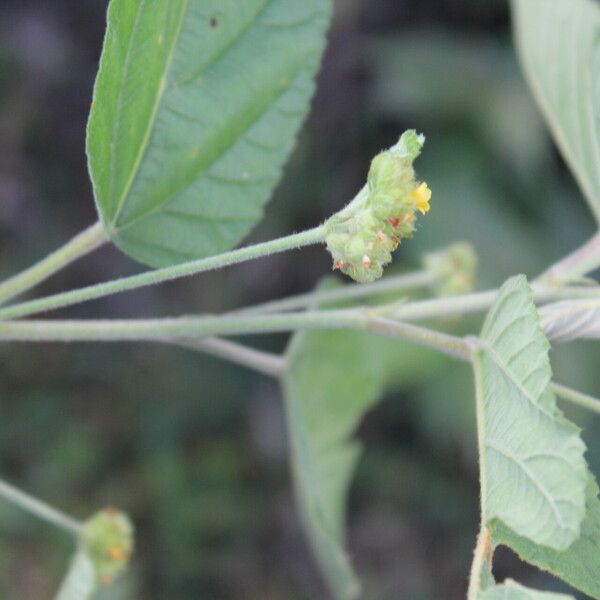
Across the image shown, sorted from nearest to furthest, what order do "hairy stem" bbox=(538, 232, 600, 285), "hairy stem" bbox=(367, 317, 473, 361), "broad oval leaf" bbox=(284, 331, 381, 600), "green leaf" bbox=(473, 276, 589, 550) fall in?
"green leaf" bbox=(473, 276, 589, 550) → "hairy stem" bbox=(367, 317, 473, 361) → "hairy stem" bbox=(538, 232, 600, 285) → "broad oval leaf" bbox=(284, 331, 381, 600)

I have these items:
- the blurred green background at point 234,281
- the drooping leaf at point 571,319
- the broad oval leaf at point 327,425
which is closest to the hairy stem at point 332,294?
the broad oval leaf at point 327,425

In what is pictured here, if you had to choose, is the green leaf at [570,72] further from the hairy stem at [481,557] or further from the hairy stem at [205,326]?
the hairy stem at [481,557]

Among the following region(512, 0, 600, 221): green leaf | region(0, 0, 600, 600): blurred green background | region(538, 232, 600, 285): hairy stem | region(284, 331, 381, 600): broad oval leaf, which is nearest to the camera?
region(538, 232, 600, 285): hairy stem

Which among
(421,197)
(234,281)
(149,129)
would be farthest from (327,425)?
(234,281)

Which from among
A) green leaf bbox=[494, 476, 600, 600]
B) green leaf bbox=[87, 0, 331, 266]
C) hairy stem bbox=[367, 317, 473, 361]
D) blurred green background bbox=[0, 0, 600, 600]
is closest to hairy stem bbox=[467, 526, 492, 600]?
green leaf bbox=[494, 476, 600, 600]

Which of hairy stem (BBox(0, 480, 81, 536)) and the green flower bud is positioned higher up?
hairy stem (BBox(0, 480, 81, 536))

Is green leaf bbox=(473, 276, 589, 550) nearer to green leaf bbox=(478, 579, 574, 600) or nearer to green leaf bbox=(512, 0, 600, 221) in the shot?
green leaf bbox=(478, 579, 574, 600)
